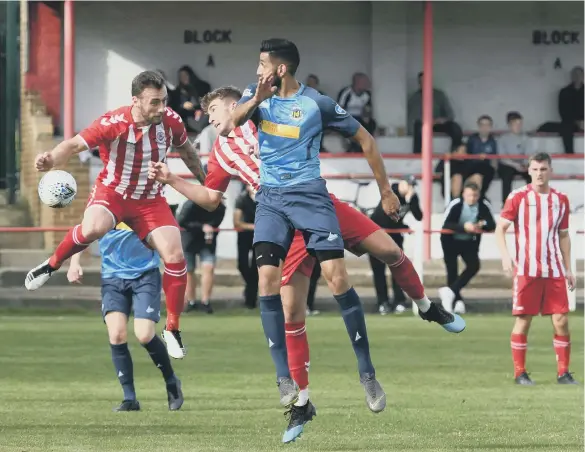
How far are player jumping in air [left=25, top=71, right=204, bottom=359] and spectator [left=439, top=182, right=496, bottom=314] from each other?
9.97m

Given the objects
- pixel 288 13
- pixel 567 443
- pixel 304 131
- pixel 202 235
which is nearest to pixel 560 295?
pixel 567 443

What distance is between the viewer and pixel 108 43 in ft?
95.6

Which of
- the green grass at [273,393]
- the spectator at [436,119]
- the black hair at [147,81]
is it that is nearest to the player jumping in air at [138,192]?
the black hair at [147,81]

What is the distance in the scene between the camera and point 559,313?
1504cm

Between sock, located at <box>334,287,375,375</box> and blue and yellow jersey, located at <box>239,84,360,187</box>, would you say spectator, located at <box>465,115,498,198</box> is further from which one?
blue and yellow jersey, located at <box>239,84,360,187</box>

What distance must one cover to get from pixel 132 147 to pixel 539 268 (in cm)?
467

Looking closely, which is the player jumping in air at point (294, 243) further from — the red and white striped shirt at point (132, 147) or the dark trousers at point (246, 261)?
the dark trousers at point (246, 261)

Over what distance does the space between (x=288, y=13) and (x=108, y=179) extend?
17.7 meters

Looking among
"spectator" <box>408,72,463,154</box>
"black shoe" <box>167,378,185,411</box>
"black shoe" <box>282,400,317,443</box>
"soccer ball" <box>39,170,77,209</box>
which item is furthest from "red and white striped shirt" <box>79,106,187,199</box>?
"spectator" <box>408,72,463,154</box>

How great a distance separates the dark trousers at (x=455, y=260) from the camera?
72.9ft

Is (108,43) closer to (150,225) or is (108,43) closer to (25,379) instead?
(25,379)

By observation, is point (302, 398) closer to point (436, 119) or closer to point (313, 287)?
point (313, 287)

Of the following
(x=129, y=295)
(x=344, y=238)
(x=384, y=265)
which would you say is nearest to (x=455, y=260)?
(x=384, y=265)

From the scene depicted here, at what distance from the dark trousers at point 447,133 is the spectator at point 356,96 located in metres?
0.93
